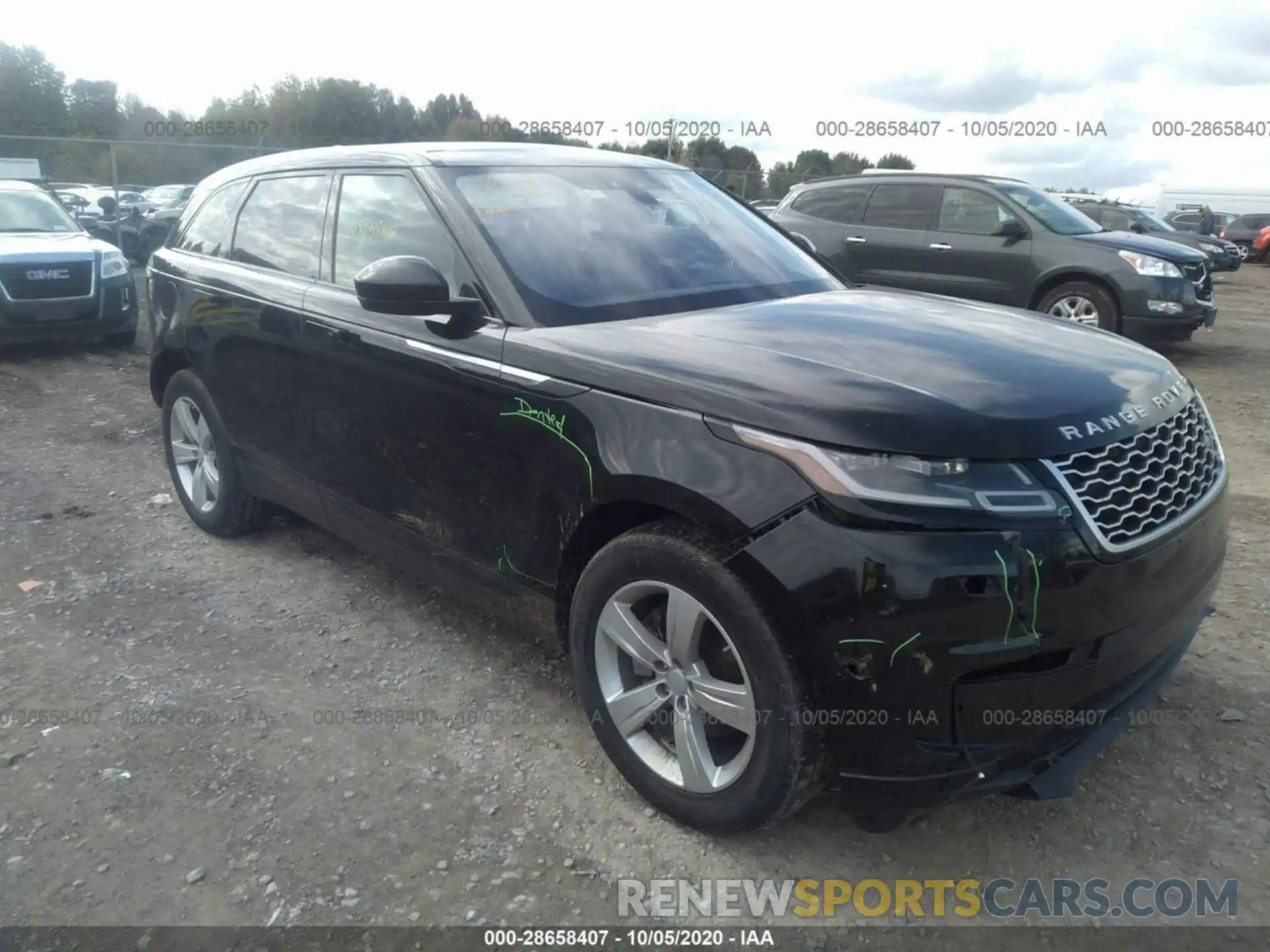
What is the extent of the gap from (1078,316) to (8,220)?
35.1ft

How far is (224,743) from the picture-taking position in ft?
10.4

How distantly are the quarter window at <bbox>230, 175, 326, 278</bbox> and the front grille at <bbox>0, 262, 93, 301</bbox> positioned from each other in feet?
20.1

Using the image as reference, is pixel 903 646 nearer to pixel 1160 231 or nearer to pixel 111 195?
pixel 1160 231

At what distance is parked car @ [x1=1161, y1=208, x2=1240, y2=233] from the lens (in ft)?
87.3

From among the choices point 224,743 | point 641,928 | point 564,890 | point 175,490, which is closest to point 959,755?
point 641,928

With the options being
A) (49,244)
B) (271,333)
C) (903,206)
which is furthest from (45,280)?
(903,206)

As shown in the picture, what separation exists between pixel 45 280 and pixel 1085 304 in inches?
386

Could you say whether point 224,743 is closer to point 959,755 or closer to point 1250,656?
point 959,755

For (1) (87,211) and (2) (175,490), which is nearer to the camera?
(2) (175,490)

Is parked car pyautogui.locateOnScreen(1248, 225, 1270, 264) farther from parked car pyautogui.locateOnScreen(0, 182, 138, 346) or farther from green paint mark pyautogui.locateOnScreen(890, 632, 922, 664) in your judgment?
green paint mark pyautogui.locateOnScreen(890, 632, 922, 664)

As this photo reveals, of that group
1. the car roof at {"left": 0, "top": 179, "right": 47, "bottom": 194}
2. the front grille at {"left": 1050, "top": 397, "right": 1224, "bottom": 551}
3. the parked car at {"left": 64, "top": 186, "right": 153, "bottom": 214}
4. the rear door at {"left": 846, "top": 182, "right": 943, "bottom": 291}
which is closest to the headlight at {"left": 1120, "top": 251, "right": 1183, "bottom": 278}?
the rear door at {"left": 846, "top": 182, "right": 943, "bottom": 291}

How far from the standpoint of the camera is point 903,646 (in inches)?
83.4

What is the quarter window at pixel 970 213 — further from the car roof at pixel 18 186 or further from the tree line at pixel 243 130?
the car roof at pixel 18 186

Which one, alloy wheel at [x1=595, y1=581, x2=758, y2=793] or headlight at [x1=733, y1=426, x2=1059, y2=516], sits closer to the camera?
headlight at [x1=733, y1=426, x2=1059, y2=516]
